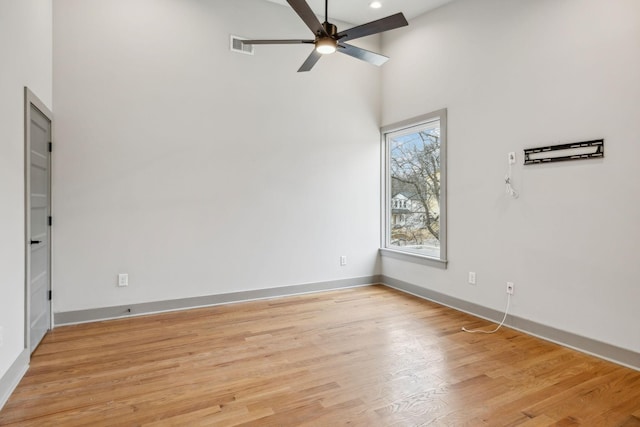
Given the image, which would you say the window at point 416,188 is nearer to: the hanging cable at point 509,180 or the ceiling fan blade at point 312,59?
the hanging cable at point 509,180

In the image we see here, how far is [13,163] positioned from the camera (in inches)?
96.7

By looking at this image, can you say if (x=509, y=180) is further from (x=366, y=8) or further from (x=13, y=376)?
(x=13, y=376)

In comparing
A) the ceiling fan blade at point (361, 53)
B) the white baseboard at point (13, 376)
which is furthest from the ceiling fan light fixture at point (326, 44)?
the white baseboard at point (13, 376)

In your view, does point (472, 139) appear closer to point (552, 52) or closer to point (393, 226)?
point (552, 52)

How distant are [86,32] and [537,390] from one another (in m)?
4.87

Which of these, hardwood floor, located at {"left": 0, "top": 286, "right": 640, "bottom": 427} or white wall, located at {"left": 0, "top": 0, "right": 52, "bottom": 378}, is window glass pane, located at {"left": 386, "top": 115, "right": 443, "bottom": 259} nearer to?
hardwood floor, located at {"left": 0, "top": 286, "right": 640, "bottom": 427}

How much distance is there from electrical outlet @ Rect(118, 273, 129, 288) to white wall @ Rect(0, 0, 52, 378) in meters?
1.19

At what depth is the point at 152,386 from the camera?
2453 mm

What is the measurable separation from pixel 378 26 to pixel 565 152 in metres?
1.93

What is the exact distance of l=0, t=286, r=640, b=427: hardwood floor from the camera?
2.13m

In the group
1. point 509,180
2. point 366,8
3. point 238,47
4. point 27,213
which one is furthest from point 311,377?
point 366,8

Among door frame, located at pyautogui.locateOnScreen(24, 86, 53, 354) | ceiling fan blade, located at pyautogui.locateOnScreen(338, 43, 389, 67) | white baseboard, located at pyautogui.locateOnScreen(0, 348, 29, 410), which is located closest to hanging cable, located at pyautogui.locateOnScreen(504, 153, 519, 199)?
ceiling fan blade, located at pyautogui.locateOnScreen(338, 43, 389, 67)

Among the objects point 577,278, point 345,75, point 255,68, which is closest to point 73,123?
point 255,68

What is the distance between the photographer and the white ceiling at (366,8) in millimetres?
4372
